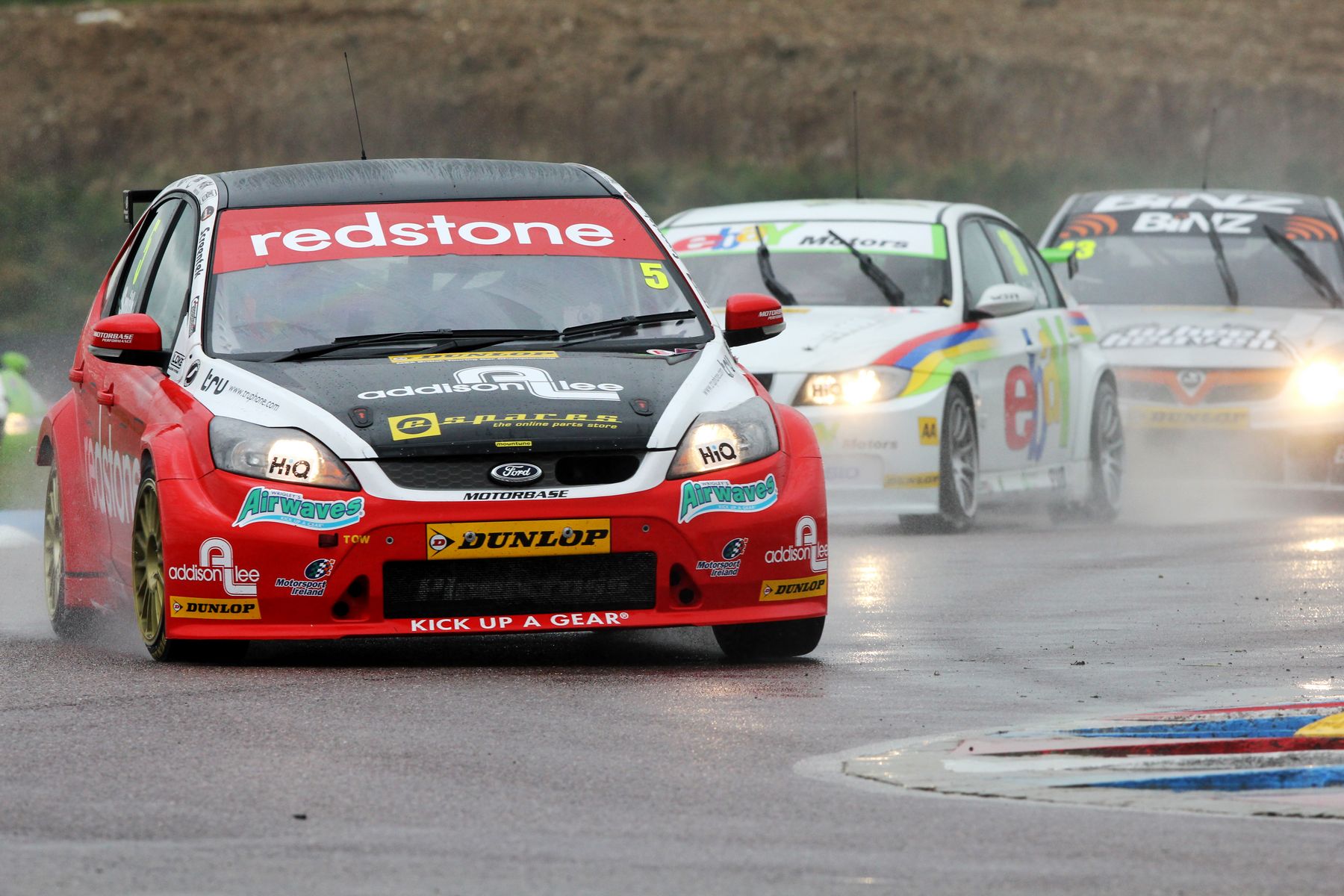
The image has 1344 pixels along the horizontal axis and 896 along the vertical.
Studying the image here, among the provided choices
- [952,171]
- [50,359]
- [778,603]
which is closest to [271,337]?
[778,603]

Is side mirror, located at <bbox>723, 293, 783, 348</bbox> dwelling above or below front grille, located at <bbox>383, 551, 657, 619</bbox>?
above

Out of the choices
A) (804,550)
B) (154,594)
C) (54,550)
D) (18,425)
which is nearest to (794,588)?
(804,550)

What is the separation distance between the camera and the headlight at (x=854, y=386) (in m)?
12.9

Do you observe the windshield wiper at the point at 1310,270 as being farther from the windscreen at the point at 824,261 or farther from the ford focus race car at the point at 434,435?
the ford focus race car at the point at 434,435

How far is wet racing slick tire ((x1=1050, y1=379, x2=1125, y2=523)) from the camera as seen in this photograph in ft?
48.5

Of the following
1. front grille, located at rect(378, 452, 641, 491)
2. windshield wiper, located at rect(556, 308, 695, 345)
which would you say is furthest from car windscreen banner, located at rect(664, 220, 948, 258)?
front grille, located at rect(378, 452, 641, 491)

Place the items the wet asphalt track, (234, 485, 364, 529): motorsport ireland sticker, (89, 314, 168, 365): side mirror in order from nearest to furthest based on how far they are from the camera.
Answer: the wet asphalt track < (234, 485, 364, 529): motorsport ireland sticker < (89, 314, 168, 365): side mirror

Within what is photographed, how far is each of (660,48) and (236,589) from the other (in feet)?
160

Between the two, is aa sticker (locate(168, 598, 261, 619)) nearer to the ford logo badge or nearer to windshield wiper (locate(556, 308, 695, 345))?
the ford logo badge

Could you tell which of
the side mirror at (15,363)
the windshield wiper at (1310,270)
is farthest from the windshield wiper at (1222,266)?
the side mirror at (15,363)

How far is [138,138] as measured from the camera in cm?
5278

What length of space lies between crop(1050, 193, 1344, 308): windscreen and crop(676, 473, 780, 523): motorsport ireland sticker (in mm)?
8175

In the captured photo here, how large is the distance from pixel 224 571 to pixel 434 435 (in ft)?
2.22

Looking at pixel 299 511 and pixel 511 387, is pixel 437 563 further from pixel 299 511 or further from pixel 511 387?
pixel 511 387
